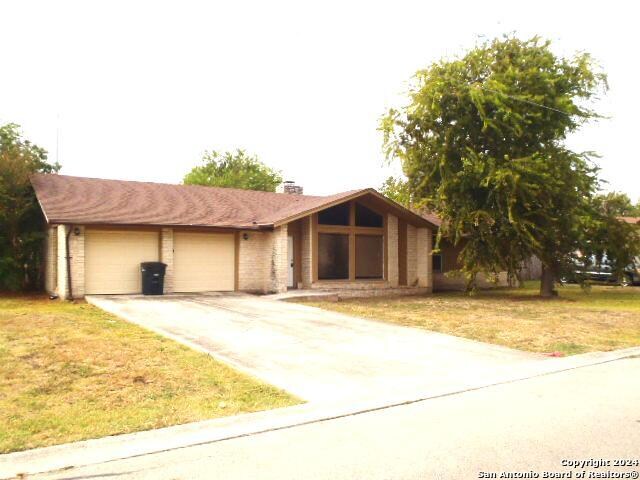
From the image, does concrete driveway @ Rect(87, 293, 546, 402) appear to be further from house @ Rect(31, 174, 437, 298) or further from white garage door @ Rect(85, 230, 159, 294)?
house @ Rect(31, 174, 437, 298)

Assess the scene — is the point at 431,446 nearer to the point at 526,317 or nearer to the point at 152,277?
the point at 526,317

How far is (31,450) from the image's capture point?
15.0ft

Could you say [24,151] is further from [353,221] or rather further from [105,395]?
[105,395]

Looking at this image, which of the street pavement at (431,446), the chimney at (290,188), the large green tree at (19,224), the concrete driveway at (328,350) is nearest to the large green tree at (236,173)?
the chimney at (290,188)

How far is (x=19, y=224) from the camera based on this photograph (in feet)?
64.2

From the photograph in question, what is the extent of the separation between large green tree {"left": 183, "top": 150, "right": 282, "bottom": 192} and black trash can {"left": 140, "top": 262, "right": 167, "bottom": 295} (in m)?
38.3

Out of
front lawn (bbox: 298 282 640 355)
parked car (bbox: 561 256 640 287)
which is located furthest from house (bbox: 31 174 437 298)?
parked car (bbox: 561 256 640 287)

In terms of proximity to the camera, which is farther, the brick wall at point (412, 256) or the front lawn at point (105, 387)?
the brick wall at point (412, 256)

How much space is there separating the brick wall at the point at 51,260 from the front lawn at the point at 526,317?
8378mm

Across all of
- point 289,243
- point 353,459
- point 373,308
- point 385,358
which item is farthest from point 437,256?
point 353,459

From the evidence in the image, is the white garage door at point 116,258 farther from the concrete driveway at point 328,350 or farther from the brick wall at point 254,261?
the concrete driveway at point 328,350

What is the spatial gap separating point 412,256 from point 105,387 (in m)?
16.9

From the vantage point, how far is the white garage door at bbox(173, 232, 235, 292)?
61.1 ft

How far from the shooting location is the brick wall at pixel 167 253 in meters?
18.1
